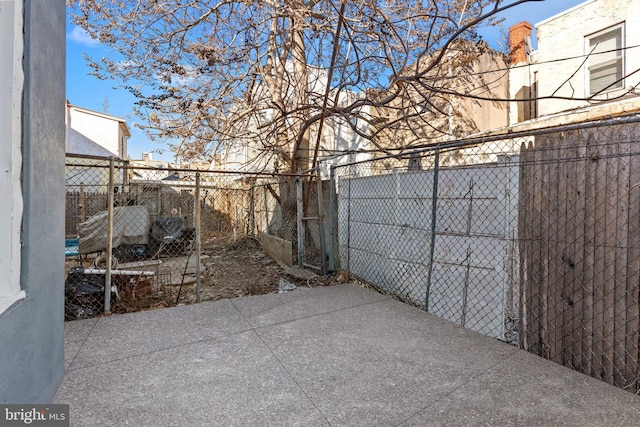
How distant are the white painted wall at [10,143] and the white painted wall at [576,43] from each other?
8491mm

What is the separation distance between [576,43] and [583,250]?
804cm

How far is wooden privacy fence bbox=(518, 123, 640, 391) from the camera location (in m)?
2.61

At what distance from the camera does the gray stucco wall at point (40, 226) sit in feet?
5.78

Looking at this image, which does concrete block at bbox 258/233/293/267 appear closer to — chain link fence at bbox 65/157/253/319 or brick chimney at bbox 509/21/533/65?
chain link fence at bbox 65/157/253/319

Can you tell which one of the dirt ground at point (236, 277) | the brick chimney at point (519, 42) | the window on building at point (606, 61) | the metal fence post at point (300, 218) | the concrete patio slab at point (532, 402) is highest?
the brick chimney at point (519, 42)

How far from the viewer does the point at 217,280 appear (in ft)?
22.6

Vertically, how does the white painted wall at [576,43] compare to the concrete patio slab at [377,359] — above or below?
above

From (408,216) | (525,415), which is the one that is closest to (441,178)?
(408,216)

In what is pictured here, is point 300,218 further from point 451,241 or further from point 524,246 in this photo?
point 524,246

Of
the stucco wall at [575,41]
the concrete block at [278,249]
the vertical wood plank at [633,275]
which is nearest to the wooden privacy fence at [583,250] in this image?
the vertical wood plank at [633,275]

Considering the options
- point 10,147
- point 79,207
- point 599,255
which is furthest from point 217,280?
point 79,207

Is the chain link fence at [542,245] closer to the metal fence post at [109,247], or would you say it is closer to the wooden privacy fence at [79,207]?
the metal fence post at [109,247]

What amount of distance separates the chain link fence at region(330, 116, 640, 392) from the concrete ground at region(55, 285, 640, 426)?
490 millimetres

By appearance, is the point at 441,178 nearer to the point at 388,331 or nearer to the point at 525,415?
the point at 388,331
